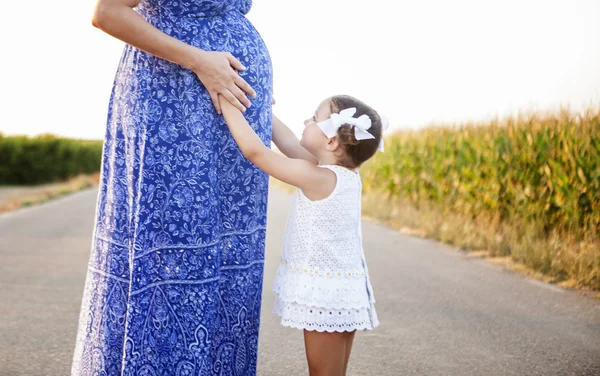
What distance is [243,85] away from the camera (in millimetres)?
2324

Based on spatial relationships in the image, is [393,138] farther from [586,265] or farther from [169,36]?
[169,36]

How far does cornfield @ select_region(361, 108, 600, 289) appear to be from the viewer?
279 inches

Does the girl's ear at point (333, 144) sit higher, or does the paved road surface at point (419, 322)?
the girl's ear at point (333, 144)

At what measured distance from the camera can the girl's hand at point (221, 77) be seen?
223cm

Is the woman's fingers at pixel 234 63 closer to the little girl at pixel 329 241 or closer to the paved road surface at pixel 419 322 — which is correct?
the little girl at pixel 329 241

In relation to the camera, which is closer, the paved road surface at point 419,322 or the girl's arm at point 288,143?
the girl's arm at point 288,143

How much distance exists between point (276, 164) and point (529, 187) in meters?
7.04

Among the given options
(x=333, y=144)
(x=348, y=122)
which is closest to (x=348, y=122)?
(x=348, y=122)

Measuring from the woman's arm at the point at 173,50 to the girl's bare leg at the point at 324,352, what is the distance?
3.18 feet

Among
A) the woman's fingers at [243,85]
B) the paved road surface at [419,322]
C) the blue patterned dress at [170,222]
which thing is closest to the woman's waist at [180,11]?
the blue patterned dress at [170,222]

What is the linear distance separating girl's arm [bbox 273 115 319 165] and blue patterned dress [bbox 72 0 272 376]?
408 mm

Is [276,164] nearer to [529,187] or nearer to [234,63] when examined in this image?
[234,63]

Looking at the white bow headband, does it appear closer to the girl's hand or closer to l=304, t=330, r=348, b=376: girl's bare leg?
the girl's hand

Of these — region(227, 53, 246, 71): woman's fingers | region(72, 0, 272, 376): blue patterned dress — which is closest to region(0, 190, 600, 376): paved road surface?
region(72, 0, 272, 376): blue patterned dress
